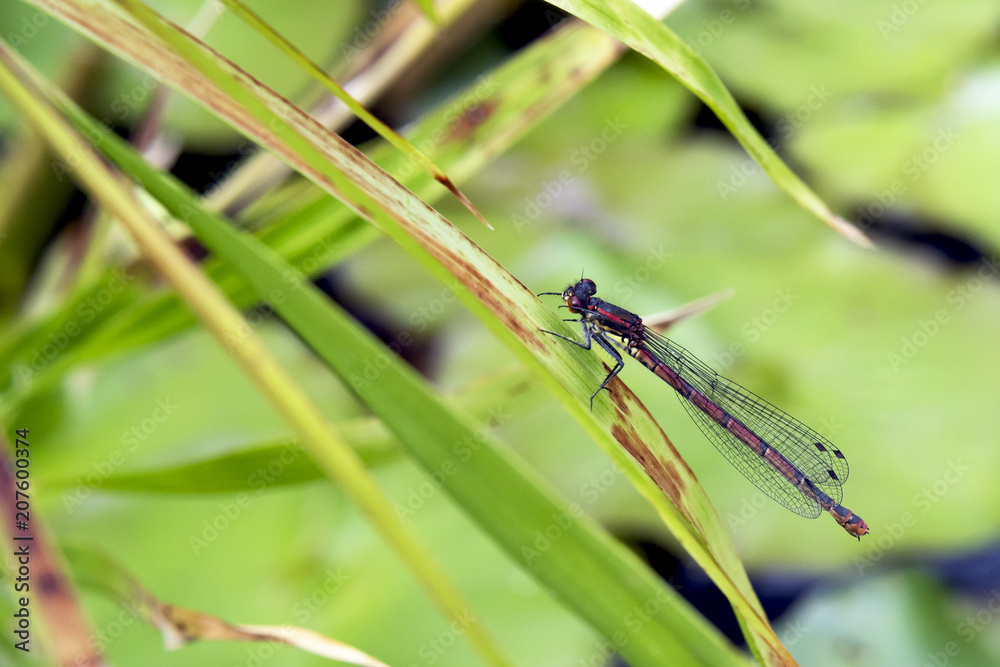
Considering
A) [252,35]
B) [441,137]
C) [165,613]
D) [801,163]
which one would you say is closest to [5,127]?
[252,35]

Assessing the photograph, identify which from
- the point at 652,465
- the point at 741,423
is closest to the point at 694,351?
the point at 741,423

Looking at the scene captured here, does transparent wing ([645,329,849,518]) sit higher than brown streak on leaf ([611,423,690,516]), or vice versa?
Answer: transparent wing ([645,329,849,518])

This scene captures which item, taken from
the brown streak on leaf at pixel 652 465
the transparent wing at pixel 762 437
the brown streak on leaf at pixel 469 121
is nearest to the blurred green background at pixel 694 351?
the transparent wing at pixel 762 437

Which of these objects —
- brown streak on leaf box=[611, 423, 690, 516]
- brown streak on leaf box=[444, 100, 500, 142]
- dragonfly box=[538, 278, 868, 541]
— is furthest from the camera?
dragonfly box=[538, 278, 868, 541]

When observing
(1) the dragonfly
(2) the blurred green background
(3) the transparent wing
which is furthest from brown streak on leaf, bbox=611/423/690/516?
(2) the blurred green background

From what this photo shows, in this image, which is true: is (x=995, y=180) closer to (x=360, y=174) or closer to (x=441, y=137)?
(x=441, y=137)

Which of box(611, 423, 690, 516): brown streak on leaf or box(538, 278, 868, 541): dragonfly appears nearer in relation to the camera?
box(611, 423, 690, 516): brown streak on leaf

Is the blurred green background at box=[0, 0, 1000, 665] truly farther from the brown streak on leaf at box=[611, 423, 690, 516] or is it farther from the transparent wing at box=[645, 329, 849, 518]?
the brown streak on leaf at box=[611, 423, 690, 516]

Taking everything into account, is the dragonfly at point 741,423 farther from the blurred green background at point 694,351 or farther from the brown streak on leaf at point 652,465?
the brown streak on leaf at point 652,465
